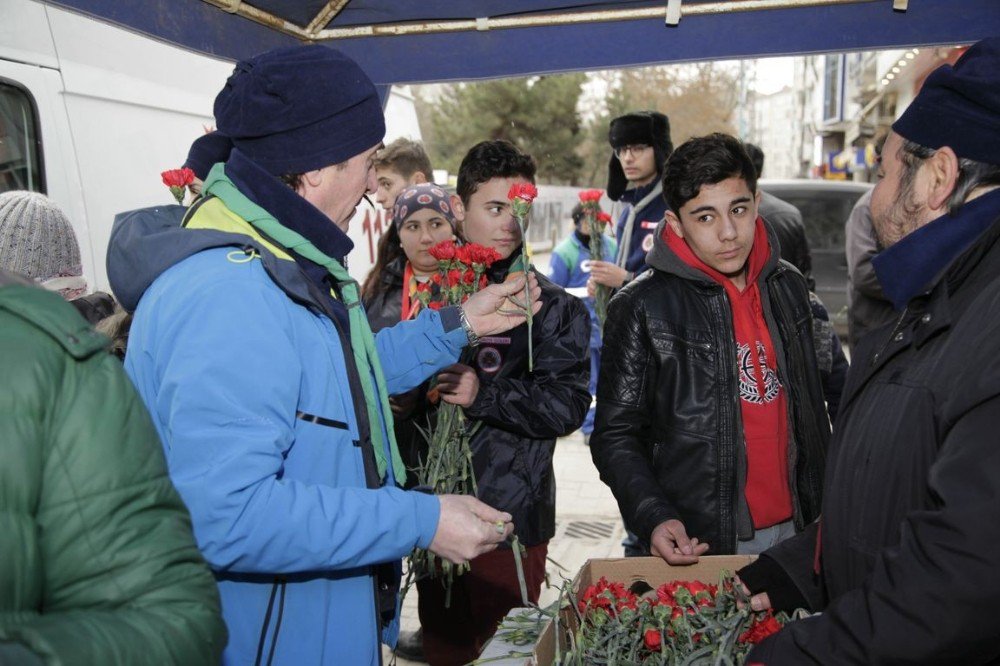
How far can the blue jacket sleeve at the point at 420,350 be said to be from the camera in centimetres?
242

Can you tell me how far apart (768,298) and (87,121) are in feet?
10.5

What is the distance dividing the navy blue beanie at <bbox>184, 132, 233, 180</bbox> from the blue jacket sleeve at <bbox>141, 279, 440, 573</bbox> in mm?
677

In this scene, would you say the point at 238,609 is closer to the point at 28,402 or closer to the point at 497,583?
the point at 28,402

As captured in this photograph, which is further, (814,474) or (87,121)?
(87,121)

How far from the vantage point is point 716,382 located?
109 inches

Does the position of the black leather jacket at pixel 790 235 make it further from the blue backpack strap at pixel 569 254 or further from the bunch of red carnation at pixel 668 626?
the bunch of red carnation at pixel 668 626

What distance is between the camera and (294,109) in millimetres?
1858

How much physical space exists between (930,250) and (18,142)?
3.65 meters

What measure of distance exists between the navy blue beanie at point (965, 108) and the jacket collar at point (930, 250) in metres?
0.10

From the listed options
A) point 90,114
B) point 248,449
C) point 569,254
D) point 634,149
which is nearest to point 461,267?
point 248,449

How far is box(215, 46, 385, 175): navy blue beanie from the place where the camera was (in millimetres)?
1855

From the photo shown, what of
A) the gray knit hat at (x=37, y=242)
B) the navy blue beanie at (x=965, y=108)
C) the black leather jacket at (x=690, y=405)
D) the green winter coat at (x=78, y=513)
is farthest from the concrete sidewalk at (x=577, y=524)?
the green winter coat at (x=78, y=513)

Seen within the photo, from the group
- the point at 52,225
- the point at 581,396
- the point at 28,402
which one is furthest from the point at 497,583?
the point at 28,402

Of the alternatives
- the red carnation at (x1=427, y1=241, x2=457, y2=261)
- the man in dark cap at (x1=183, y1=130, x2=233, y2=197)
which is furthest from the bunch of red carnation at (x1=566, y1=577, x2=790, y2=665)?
the man in dark cap at (x1=183, y1=130, x2=233, y2=197)
